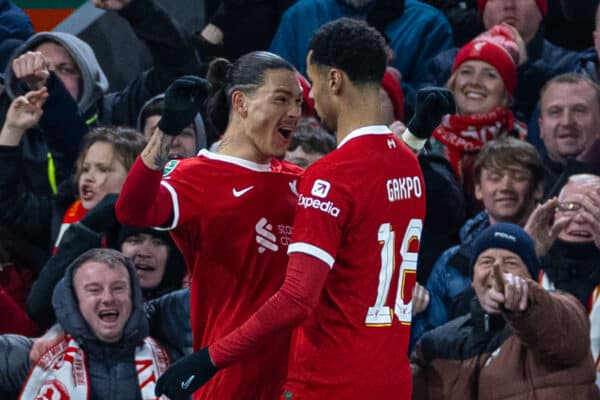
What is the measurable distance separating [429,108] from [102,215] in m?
1.78

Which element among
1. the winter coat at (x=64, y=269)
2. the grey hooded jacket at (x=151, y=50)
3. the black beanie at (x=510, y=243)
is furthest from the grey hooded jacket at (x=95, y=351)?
the grey hooded jacket at (x=151, y=50)

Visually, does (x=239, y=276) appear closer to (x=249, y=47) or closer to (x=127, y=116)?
(x=127, y=116)

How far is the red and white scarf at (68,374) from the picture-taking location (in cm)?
584

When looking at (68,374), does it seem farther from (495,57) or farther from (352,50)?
(495,57)

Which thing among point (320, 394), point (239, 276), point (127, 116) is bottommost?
point (320, 394)

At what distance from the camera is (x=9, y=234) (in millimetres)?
6836

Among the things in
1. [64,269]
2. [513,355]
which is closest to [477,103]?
[513,355]

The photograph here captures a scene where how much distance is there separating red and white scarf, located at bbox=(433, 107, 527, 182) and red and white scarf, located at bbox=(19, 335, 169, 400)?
2.10m

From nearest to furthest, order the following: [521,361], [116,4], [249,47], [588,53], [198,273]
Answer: [198,273] → [521,361] → [116,4] → [588,53] → [249,47]

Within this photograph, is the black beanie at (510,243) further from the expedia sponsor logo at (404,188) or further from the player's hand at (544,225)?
the expedia sponsor logo at (404,188)

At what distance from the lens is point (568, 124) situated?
7.10 meters

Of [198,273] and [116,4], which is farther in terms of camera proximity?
[116,4]

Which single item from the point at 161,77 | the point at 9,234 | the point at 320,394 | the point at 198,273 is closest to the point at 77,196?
the point at 9,234

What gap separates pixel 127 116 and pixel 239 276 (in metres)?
3.30
